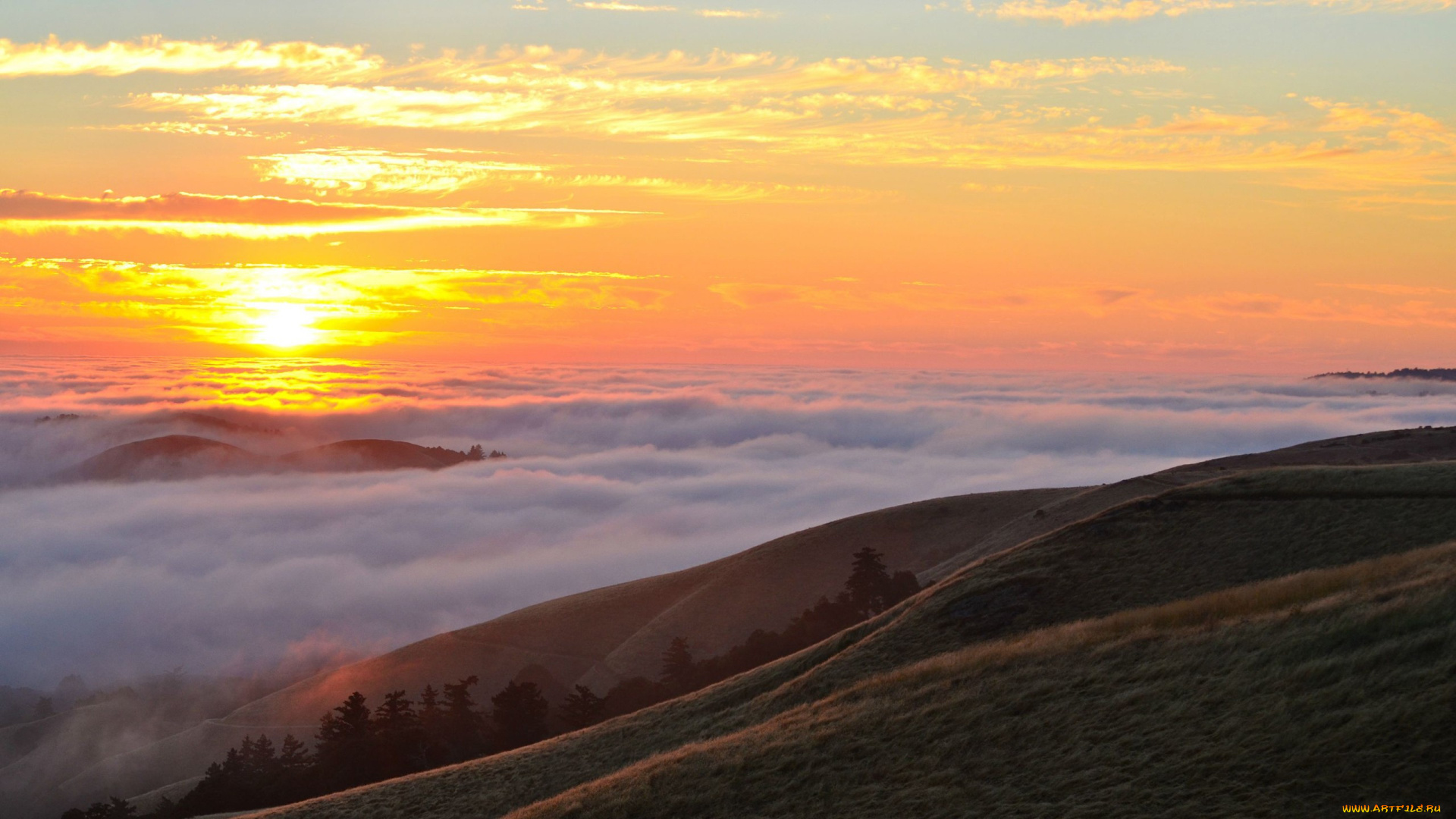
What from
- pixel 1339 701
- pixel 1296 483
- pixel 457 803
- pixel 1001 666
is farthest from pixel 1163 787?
pixel 1296 483

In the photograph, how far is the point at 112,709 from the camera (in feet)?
495

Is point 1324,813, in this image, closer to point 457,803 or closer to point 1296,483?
point 457,803

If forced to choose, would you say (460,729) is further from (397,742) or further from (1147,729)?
(1147,729)

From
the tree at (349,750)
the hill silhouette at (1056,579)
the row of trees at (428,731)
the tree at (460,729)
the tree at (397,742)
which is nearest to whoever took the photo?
the hill silhouette at (1056,579)

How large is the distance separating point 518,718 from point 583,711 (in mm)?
3592

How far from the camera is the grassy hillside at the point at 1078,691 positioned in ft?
54.4

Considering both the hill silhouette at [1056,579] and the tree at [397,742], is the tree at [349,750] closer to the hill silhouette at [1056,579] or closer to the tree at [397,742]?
the tree at [397,742]

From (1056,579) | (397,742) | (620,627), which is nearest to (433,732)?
(397,742)

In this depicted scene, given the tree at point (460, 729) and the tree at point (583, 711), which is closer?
the tree at point (460, 729)

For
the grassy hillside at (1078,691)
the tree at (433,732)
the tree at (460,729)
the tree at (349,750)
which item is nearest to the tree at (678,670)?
the tree at (460,729)

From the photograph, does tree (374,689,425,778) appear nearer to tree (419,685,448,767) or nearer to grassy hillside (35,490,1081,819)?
tree (419,685,448,767)

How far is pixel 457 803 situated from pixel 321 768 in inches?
968

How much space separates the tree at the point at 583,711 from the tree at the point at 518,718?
1.44 m

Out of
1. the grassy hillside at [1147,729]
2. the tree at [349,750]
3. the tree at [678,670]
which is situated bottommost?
the tree at [678,670]
